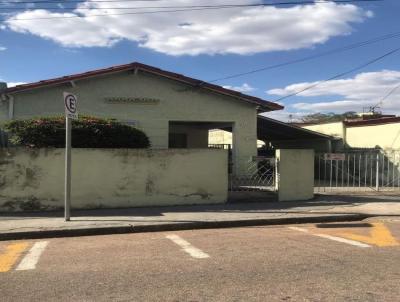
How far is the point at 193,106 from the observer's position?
19.9 m

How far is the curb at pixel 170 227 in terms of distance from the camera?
10.4m

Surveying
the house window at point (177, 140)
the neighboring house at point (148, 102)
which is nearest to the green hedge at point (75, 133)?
the neighboring house at point (148, 102)

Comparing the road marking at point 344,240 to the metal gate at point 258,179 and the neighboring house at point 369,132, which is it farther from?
the neighboring house at point 369,132

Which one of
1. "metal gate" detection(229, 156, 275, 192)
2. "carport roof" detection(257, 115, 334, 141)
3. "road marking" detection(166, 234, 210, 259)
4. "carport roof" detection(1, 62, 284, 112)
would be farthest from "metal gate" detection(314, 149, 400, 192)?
"road marking" detection(166, 234, 210, 259)

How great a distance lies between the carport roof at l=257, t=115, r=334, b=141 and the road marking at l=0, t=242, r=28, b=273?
15138 millimetres

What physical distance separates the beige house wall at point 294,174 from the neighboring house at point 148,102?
2.94m

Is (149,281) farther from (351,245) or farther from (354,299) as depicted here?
(351,245)

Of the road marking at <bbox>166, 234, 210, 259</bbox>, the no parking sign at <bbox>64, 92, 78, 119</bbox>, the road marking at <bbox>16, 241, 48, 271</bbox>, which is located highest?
the no parking sign at <bbox>64, 92, 78, 119</bbox>

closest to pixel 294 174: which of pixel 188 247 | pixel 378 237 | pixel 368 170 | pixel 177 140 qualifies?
pixel 378 237

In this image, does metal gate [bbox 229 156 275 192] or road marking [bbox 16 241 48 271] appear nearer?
road marking [bbox 16 241 48 271]

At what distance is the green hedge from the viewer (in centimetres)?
1367

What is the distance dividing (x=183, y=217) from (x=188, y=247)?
3389 mm

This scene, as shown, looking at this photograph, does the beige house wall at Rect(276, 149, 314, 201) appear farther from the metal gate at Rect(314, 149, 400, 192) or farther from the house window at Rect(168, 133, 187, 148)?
the house window at Rect(168, 133, 187, 148)

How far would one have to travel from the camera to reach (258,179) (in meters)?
16.3
